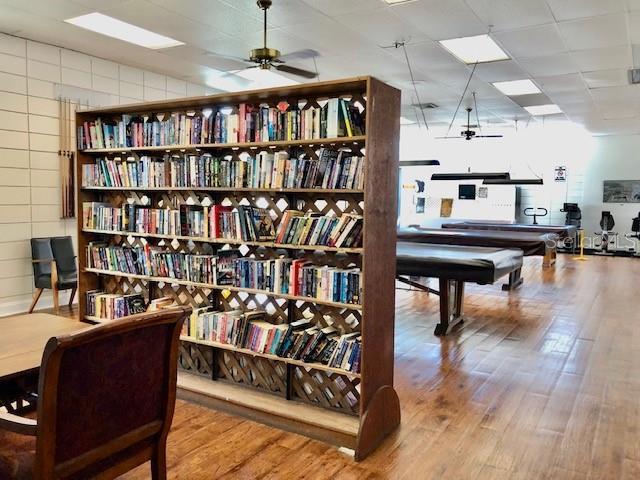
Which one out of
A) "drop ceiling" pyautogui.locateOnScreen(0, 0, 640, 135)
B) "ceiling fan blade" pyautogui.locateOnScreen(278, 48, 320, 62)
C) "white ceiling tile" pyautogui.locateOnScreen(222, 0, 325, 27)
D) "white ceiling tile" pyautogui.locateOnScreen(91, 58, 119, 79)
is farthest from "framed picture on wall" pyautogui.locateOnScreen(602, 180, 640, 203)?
"white ceiling tile" pyautogui.locateOnScreen(91, 58, 119, 79)

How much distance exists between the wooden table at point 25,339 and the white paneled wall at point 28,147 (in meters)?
3.64

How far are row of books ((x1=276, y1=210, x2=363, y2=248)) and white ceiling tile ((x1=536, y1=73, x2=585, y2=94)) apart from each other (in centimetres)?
541

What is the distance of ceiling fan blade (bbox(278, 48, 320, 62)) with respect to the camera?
5884 millimetres

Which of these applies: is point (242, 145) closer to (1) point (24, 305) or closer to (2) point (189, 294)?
(2) point (189, 294)

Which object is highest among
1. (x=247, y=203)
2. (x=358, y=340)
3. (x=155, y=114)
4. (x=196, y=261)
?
(x=155, y=114)

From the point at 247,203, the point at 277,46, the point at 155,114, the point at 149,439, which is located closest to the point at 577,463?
the point at 149,439

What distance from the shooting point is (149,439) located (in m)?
1.90

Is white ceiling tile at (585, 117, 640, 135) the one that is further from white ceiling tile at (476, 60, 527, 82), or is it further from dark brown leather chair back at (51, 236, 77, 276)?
dark brown leather chair back at (51, 236, 77, 276)

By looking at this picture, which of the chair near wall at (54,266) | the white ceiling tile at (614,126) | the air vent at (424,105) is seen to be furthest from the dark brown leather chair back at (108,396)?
the white ceiling tile at (614,126)

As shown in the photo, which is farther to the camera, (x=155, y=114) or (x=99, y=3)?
(x=99, y=3)

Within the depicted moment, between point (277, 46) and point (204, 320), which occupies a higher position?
point (277, 46)

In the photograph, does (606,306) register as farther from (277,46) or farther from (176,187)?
(176,187)

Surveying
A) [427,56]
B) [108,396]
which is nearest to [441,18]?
[427,56]

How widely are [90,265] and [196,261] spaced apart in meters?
1.20
